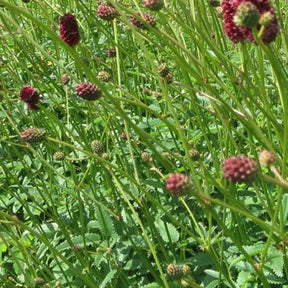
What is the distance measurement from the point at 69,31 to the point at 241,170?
0.78 m

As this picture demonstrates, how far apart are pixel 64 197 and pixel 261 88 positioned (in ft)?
3.24

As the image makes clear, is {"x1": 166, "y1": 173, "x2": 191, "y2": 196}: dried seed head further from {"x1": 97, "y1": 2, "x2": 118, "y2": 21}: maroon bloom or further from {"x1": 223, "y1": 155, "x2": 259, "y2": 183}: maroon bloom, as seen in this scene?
{"x1": 97, "y1": 2, "x2": 118, "y2": 21}: maroon bloom

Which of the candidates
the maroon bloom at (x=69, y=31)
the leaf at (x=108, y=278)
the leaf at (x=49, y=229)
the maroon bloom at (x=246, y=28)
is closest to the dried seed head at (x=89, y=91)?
the maroon bloom at (x=69, y=31)

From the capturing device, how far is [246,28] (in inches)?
38.2

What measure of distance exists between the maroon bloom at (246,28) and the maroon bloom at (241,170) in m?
0.21

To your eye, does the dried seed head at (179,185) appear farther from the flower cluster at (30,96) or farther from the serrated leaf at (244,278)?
the flower cluster at (30,96)

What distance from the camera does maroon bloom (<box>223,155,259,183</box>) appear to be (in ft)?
2.61

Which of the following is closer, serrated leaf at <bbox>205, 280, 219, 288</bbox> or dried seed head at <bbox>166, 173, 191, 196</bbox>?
dried seed head at <bbox>166, 173, 191, 196</bbox>

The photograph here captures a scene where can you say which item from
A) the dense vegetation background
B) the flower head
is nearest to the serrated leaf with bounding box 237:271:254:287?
the dense vegetation background

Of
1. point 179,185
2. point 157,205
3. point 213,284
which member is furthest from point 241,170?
point 213,284

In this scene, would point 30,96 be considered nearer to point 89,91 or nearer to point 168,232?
point 89,91

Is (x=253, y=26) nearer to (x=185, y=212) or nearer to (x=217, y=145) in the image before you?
(x=185, y=212)

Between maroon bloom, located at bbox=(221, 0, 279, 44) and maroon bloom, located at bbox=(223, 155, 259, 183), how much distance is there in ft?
0.70

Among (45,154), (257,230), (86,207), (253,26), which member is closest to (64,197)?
(86,207)
